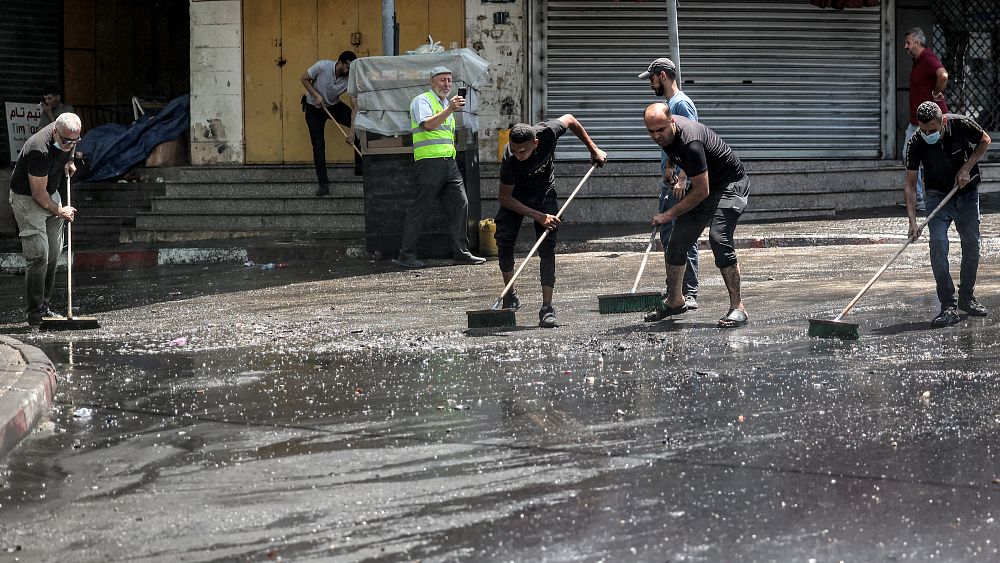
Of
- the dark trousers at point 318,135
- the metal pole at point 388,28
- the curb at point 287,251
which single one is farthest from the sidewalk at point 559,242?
the metal pole at point 388,28

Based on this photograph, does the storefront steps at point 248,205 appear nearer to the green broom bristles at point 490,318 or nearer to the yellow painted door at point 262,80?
the yellow painted door at point 262,80

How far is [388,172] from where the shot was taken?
1368 cm

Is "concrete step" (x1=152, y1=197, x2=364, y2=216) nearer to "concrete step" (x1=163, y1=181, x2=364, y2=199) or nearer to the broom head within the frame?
"concrete step" (x1=163, y1=181, x2=364, y2=199)

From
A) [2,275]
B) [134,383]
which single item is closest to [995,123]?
[2,275]

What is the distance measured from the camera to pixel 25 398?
6.42 m

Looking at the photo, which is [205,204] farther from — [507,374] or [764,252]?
[507,374]

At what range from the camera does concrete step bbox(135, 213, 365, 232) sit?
1609 centimetres

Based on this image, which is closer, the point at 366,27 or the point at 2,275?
the point at 2,275

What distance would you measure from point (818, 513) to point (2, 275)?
12.2m

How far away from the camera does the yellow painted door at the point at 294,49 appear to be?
1775 centimetres

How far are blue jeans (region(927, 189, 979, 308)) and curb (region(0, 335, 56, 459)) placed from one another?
5726 millimetres

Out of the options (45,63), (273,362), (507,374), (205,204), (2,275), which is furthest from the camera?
(45,63)

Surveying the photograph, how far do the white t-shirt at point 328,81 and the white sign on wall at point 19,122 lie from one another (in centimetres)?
548

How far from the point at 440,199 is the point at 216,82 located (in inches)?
244
